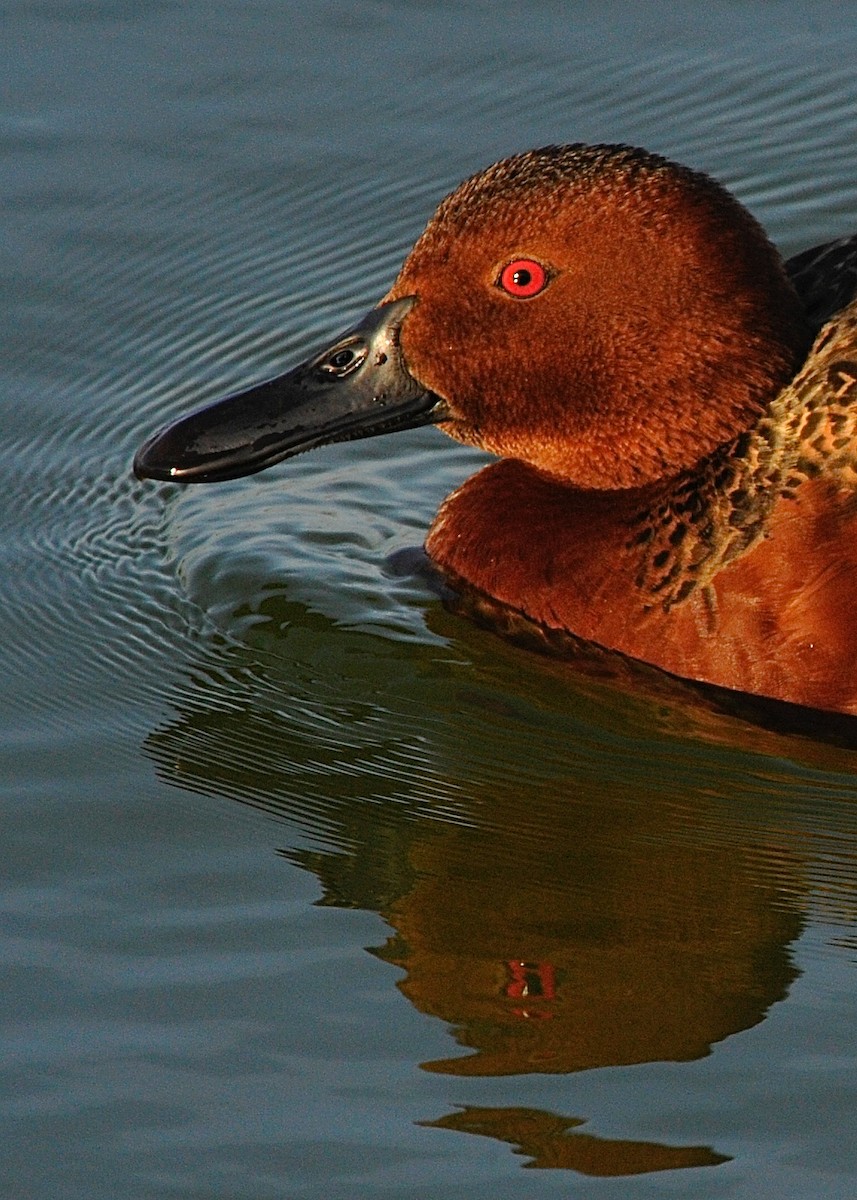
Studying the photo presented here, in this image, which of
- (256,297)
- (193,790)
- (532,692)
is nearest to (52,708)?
(193,790)

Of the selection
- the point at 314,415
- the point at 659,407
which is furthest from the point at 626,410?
the point at 314,415

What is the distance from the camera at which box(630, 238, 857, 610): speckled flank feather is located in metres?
6.89

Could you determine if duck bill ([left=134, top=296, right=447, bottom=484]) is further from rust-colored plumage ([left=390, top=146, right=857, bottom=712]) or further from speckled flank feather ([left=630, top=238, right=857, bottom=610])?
speckled flank feather ([left=630, top=238, right=857, bottom=610])

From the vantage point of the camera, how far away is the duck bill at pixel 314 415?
736 cm

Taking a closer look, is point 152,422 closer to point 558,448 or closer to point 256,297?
point 256,297

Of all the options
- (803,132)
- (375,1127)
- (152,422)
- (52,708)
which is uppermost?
(803,132)

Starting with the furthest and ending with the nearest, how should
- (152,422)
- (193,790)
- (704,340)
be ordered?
(152,422) < (704,340) < (193,790)

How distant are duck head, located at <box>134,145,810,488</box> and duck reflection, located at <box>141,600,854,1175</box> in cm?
68

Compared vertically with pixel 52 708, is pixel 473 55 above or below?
above

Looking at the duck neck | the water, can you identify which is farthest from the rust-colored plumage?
the water

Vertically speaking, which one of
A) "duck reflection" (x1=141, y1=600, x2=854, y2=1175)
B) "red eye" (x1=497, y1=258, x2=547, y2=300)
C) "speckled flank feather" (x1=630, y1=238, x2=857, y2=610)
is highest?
"red eye" (x1=497, y1=258, x2=547, y2=300)

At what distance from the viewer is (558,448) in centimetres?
743

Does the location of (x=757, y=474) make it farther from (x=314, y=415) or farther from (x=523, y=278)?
(x=314, y=415)

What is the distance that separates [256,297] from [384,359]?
204 cm
